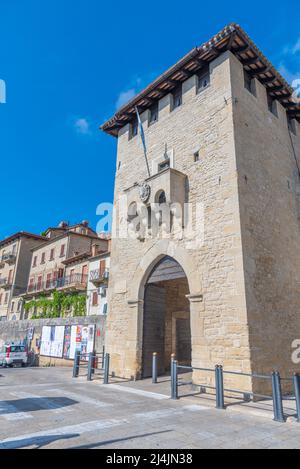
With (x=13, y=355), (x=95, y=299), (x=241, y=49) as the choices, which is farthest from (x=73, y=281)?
(x=241, y=49)

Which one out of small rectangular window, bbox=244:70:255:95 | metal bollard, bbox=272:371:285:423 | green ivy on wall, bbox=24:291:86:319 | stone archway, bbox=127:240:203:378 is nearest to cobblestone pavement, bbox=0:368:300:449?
metal bollard, bbox=272:371:285:423

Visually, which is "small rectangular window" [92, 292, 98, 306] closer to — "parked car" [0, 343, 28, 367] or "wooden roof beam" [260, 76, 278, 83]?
"parked car" [0, 343, 28, 367]

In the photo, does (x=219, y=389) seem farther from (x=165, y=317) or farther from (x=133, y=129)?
(x=133, y=129)

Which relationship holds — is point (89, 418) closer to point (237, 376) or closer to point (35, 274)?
point (237, 376)

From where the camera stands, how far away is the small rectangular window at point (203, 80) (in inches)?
424

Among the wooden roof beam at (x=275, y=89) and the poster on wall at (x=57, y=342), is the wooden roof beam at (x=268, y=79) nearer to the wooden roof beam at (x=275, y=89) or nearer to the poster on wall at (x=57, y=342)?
the wooden roof beam at (x=275, y=89)

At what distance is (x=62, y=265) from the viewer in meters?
30.5

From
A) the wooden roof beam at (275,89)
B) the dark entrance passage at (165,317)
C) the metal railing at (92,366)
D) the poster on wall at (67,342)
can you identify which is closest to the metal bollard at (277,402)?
the dark entrance passage at (165,317)

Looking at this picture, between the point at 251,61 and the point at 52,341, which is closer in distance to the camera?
the point at 251,61

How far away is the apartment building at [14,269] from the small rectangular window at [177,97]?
2552 centimetres

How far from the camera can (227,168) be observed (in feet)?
29.4

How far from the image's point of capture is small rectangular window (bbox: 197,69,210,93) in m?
10.8

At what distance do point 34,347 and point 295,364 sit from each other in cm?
1727

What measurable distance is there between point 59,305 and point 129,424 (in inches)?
966
